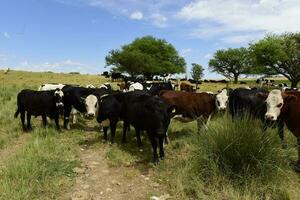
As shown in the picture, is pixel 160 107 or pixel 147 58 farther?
pixel 147 58

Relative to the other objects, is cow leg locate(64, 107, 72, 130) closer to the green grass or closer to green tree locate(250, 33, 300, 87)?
the green grass

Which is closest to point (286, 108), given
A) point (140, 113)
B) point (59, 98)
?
point (140, 113)

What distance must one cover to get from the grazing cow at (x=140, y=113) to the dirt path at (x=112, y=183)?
938 millimetres

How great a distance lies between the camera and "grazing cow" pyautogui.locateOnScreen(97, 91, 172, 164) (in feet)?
29.7

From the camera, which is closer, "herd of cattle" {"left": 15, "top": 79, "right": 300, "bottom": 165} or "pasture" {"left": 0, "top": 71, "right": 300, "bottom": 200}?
"pasture" {"left": 0, "top": 71, "right": 300, "bottom": 200}

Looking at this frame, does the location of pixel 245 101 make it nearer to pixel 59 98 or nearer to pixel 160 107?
pixel 160 107

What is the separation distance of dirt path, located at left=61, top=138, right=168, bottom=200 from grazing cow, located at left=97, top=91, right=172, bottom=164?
3.08 ft

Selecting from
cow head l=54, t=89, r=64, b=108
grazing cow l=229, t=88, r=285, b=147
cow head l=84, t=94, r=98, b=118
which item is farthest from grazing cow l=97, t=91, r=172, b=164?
grazing cow l=229, t=88, r=285, b=147

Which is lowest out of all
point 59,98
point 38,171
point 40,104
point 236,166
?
point 38,171

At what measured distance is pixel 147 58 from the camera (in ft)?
220

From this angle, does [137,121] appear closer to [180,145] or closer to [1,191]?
[180,145]

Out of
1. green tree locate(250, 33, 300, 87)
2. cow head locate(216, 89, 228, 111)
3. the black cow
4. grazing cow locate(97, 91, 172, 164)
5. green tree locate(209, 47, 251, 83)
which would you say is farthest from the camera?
green tree locate(209, 47, 251, 83)

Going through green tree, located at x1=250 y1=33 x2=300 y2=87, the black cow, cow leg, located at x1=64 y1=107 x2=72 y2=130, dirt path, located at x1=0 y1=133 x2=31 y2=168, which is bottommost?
dirt path, located at x1=0 y1=133 x2=31 y2=168

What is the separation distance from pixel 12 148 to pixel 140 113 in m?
3.75
